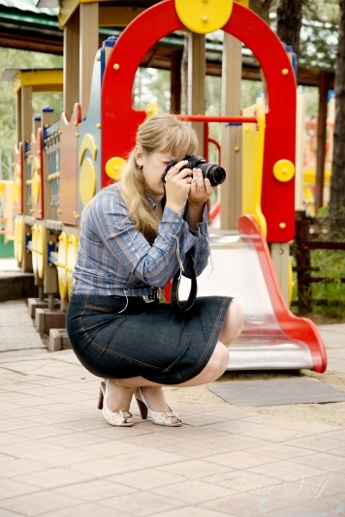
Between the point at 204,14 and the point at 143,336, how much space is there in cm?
385

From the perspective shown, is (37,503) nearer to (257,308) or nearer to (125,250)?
(125,250)

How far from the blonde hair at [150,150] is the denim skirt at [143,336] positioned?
341mm

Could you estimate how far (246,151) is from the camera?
7.89 m

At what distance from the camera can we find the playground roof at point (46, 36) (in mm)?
13070

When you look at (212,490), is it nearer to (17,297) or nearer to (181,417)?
(181,417)

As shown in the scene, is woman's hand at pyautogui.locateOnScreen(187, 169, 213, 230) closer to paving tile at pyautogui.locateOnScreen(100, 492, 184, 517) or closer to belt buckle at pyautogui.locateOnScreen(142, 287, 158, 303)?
belt buckle at pyautogui.locateOnScreen(142, 287, 158, 303)

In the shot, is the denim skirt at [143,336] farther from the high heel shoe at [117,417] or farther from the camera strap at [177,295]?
the high heel shoe at [117,417]

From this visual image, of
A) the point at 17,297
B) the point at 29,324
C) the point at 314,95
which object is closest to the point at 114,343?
the point at 29,324

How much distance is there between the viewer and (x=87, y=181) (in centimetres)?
751

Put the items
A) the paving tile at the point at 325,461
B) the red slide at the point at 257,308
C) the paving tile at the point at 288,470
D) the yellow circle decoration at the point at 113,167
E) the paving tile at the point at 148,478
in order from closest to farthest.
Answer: the paving tile at the point at 148,478 < the paving tile at the point at 288,470 < the paving tile at the point at 325,461 < the red slide at the point at 257,308 < the yellow circle decoration at the point at 113,167

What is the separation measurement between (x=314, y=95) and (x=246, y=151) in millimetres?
45865

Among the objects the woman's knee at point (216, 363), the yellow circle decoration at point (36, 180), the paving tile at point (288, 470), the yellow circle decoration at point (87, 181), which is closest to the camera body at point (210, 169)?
the woman's knee at point (216, 363)

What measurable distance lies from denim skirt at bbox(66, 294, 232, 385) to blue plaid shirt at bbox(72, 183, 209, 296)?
72 mm

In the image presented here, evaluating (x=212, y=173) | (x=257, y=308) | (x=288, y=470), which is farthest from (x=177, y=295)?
(x=257, y=308)
